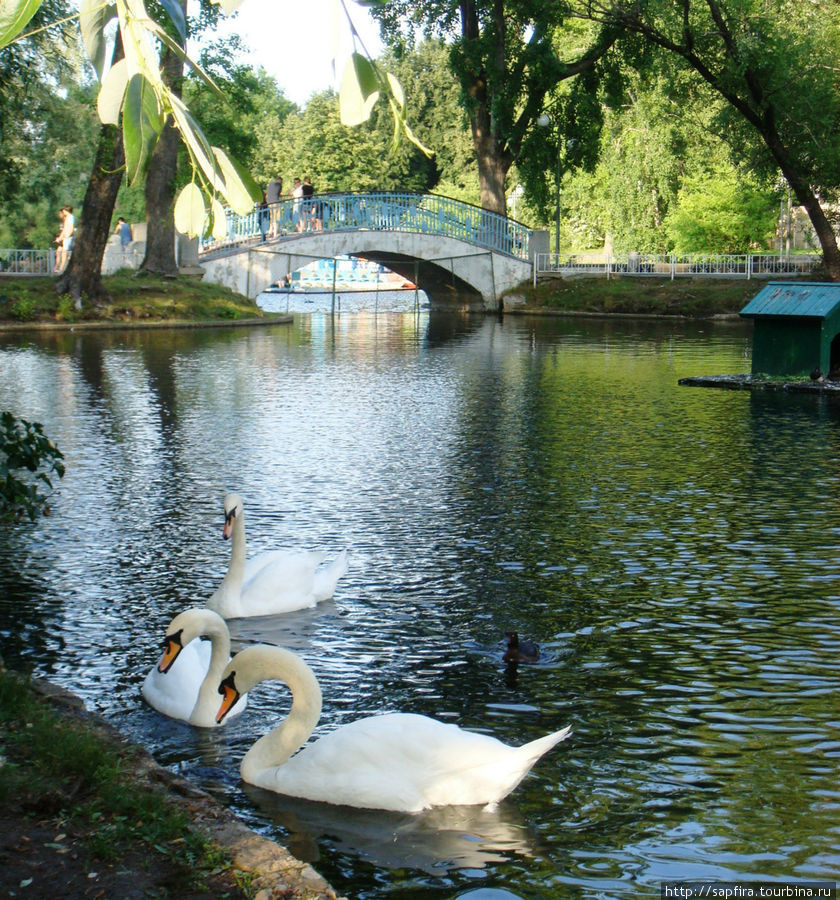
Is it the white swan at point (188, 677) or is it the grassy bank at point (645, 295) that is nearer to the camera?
the white swan at point (188, 677)

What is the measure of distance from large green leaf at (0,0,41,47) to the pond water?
11.3ft

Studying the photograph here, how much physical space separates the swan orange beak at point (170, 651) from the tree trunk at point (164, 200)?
26428 millimetres

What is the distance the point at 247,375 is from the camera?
868 inches

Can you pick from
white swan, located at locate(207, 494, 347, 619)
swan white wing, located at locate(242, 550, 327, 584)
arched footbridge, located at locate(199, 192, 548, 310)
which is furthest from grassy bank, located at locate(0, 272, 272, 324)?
white swan, located at locate(207, 494, 347, 619)

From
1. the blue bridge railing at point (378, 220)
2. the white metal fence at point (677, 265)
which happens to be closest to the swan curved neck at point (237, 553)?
the blue bridge railing at point (378, 220)

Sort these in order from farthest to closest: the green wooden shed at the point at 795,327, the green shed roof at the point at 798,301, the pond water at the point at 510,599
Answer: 1. the green wooden shed at the point at 795,327
2. the green shed roof at the point at 798,301
3. the pond water at the point at 510,599

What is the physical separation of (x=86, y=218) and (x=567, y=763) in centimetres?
2691

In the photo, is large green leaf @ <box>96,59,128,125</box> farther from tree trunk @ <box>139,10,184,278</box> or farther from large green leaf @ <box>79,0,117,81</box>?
tree trunk @ <box>139,10,184,278</box>

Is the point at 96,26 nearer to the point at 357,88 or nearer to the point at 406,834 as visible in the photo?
the point at 357,88

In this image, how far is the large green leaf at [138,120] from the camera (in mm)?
3086

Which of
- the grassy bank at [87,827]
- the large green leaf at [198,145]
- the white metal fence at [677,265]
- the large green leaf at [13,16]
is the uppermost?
the white metal fence at [677,265]

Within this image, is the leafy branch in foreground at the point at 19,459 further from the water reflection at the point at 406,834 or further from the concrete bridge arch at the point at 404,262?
the concrete bridge arch at the point at 404,262

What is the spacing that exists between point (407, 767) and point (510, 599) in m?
3.22

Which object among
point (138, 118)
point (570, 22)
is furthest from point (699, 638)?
point (570, 22)
